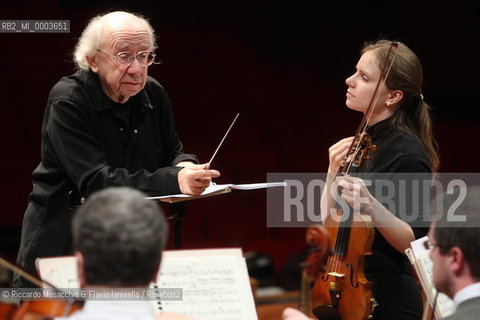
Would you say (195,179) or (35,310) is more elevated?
(195,179)

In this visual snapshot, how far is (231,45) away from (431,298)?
12.7 feet

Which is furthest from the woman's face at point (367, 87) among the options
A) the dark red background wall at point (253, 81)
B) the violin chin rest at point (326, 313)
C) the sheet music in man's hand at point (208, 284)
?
the dark red background wall at point (253, 81)

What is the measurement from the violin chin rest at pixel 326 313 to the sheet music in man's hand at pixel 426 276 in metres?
0.36

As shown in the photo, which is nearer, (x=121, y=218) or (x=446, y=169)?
(x=121, y=218)

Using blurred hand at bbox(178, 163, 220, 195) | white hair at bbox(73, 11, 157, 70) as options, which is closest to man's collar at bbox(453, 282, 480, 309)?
blurred hand at bbox(178, 163, 220, 195)

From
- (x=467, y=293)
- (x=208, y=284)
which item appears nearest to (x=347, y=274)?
(x=208, y=284)

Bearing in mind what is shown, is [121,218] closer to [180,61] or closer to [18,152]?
[18,152]

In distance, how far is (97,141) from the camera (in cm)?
241

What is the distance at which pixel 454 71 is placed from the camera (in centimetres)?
646

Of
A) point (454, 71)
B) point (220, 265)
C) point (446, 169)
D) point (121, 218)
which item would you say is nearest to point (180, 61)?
point (446, 169)

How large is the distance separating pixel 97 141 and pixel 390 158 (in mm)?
957

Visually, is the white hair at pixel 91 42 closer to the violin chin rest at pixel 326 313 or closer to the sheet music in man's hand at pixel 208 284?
the sheet music in man's hand at pixel 208 284

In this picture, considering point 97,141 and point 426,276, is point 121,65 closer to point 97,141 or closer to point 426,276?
point 97,141

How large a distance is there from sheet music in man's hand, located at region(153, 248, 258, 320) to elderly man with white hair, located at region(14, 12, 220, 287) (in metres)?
0.28
